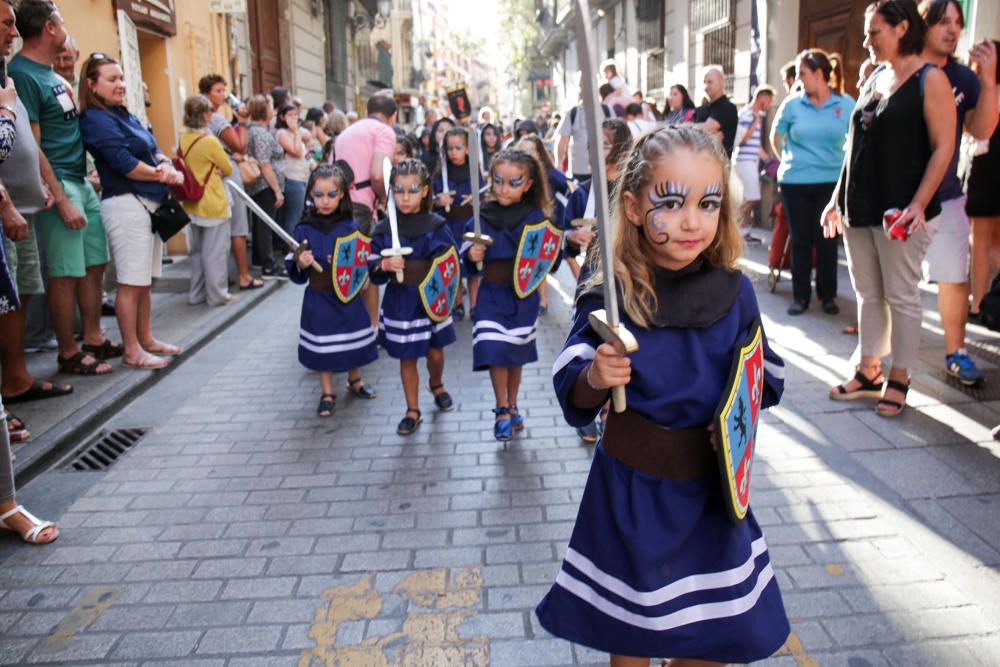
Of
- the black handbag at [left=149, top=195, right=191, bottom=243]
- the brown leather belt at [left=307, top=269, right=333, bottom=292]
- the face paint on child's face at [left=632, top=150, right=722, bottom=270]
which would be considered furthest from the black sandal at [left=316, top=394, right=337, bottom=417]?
the face paint on child's face at [left=632, top=150, right=722, bottom=270]

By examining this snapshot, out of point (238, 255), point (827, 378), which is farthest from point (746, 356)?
point (238, 255)

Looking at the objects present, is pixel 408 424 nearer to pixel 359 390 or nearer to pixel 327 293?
pixel 359 390

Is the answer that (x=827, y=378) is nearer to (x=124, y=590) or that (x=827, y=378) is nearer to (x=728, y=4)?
(x=124, y=590)

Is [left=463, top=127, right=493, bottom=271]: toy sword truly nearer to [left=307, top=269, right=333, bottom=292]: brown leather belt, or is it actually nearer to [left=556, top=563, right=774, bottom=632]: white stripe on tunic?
[left=307, top=269, right=333, bottom=292]: brown leather belt

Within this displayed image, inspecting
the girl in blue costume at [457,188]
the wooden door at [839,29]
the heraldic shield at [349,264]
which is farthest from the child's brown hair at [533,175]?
the wooden door at [839,29]

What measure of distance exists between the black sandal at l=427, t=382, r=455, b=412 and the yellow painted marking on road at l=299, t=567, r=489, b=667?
6.87 feet

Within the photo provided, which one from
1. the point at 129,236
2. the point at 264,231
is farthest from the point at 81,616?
the point at 264,231

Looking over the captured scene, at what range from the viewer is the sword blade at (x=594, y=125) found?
1582 mm

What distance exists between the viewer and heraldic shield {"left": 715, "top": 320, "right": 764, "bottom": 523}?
188 cm

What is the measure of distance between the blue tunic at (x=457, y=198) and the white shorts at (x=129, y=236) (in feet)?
8.31

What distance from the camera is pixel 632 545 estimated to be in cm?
199

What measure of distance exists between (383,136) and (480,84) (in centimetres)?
10562

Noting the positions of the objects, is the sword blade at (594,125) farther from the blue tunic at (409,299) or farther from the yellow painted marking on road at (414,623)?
the blue tunic at (409,299)

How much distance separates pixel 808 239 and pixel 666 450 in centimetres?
548
